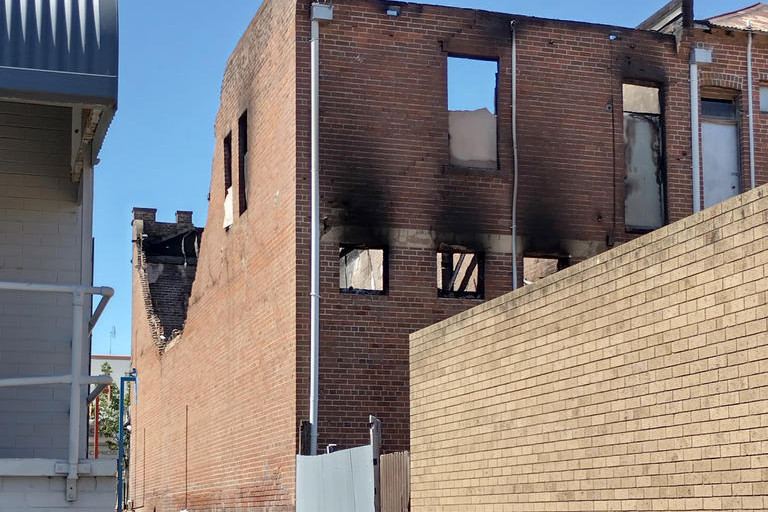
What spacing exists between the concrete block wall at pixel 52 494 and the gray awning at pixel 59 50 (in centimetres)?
326

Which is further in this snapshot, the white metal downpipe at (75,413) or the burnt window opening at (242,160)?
the burnt window opening at (242,160)

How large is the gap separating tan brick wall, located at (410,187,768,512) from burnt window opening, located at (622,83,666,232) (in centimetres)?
768

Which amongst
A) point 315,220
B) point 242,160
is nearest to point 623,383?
point 315,220

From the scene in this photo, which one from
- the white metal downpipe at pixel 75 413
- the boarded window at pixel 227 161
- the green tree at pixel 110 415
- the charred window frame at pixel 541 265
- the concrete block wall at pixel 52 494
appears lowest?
the concrete block wall at pixel 52 494

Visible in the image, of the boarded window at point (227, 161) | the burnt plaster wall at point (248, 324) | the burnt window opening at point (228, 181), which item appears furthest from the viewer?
the boarded window at point (227, 161)

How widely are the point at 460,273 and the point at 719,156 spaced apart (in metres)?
5.09

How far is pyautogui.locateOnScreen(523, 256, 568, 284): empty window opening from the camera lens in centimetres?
2012

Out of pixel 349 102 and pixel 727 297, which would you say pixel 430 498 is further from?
pixel 349 102

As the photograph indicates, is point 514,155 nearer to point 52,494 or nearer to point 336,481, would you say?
point 336,481

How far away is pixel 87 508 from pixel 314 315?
812 centimetres

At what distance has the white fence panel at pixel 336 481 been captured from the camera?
14.1m

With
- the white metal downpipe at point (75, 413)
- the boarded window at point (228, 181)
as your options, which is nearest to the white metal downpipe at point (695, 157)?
the boarded window at point (228, 181)

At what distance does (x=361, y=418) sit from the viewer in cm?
1817

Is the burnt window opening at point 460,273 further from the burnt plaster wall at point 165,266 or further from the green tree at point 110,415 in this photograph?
the green tree at point 110,415
